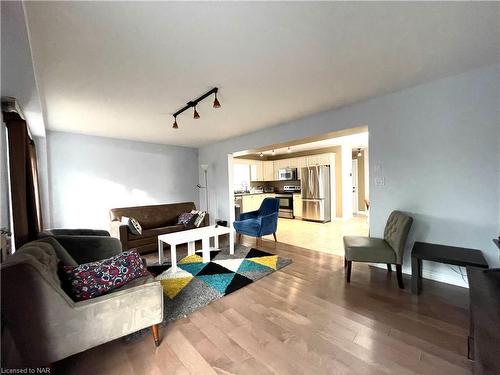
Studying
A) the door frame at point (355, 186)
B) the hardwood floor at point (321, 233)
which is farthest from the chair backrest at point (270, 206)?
the door frame at point (355, 186)

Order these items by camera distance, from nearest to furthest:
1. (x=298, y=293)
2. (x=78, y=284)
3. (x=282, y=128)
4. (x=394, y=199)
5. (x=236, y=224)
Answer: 1. (x=78, y=284)
2. (x=298, y=293)
3. (x=394, y=199)
4. (x=282, y=128)
5. (x=236, y=224)

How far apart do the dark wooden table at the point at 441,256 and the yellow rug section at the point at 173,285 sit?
2582mm

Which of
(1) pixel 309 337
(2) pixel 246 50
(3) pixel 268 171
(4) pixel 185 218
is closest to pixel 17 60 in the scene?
(2) pixel 246 50

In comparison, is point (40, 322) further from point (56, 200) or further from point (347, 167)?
point (347, 167)

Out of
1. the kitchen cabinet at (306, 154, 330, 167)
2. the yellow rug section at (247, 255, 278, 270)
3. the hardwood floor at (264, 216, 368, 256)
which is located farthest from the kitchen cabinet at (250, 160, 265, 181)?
the yellow rug section at (247, 255, 278, 270)

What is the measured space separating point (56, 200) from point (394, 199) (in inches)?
224

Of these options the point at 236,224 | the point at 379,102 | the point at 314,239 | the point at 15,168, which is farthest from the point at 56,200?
the point at 379,102

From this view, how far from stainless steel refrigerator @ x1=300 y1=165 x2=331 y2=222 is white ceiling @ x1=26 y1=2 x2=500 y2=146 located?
11.4 feet

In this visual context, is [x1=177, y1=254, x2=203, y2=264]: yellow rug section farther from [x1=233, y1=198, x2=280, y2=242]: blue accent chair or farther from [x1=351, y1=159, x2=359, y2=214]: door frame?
[x1=351, y1=159, x2=359, y2=214]: door frame

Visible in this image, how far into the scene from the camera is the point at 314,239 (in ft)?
14.8

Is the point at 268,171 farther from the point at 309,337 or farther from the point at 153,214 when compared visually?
the point at 309,337

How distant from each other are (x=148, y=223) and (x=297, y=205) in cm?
442

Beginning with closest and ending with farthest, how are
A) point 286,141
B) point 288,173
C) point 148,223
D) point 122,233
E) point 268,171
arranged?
point 122,233, point 286,141, point 148,223, point 288,173, point 268,171

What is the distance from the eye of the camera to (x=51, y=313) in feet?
4.03
